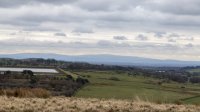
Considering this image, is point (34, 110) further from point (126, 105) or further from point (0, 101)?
point (126, 105)

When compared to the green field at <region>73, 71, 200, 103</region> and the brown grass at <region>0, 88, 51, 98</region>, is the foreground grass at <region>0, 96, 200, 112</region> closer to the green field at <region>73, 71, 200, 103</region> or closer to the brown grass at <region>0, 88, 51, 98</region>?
the brown grass at <region>0, 88, 51, 98</region>

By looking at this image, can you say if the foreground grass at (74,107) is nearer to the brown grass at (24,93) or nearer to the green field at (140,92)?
the brown grass at (24,93)

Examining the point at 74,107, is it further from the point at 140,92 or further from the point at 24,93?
the point at 140,92

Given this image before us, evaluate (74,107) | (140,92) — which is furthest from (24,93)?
Answer: (140,92)

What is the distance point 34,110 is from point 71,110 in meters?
→ 1.34

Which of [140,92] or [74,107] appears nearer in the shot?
[74,107]

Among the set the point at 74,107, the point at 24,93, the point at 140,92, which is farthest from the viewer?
the point at 140,92

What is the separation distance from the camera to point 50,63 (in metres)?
161

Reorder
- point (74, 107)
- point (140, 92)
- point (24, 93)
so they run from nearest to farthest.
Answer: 1. point (74, 107)
2. point (24, 93)
3. point (140, 92)

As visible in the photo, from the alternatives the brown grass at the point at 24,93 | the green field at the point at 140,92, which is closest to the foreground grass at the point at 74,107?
the brown grass at the point at 24,93

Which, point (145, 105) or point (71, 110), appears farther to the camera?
point (145, 105)

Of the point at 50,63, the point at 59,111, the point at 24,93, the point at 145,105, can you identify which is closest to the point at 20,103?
the point at 59,111

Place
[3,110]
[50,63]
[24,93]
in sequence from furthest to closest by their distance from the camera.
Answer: [50,63], [24,93], [3,110]

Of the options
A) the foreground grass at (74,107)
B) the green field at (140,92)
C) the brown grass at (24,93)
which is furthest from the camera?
the green field at (140,92)
